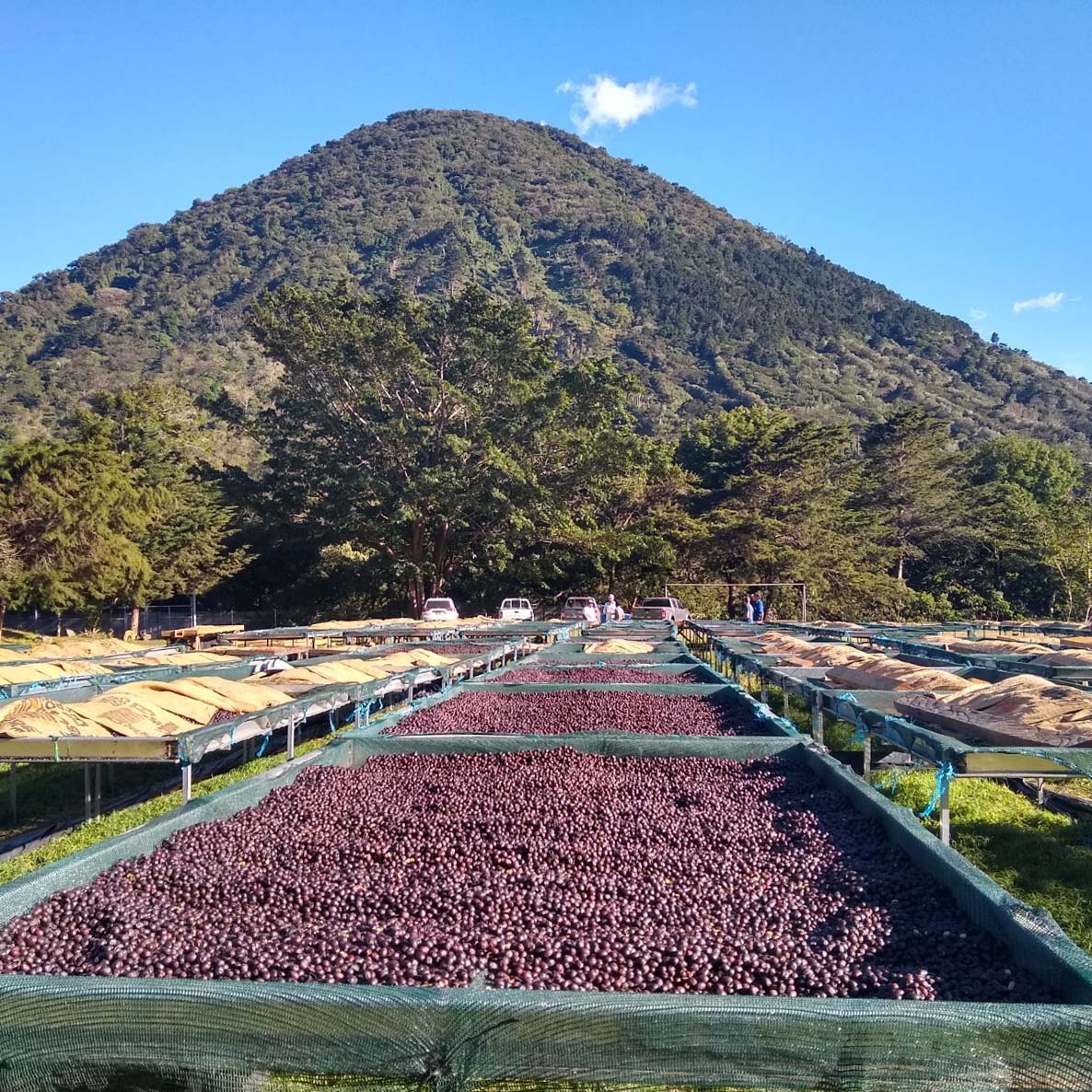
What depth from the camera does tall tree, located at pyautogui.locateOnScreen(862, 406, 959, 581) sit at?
3616cm

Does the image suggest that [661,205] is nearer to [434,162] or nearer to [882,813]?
[434,162]

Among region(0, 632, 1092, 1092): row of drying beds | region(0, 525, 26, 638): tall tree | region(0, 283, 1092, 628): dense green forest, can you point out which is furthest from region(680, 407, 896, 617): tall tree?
region(0, 632, 1092, 1092): row of drying beds

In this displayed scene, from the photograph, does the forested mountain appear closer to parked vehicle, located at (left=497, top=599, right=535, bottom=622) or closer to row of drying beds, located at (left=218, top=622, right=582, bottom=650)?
parked vehicle, located at (left=497, top=599, right=535, bottom=622)

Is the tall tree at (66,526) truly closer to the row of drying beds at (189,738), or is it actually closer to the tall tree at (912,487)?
the row of drying beds at (189,738)

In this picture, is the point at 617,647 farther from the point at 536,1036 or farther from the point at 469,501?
the point at 469,501

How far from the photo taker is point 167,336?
89.9m

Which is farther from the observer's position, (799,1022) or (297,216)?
(297,216)

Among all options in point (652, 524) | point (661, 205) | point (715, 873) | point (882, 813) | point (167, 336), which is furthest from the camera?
Result: point (661, 205)

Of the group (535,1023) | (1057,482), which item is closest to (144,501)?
(535,1023)

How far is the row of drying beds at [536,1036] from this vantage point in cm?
163

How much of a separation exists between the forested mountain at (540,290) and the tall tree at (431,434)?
2915 cm

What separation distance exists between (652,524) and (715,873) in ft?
93.8

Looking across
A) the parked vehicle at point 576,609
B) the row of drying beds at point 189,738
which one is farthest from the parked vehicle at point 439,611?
the row of drying beds at point 189,738

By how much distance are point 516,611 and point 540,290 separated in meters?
102
